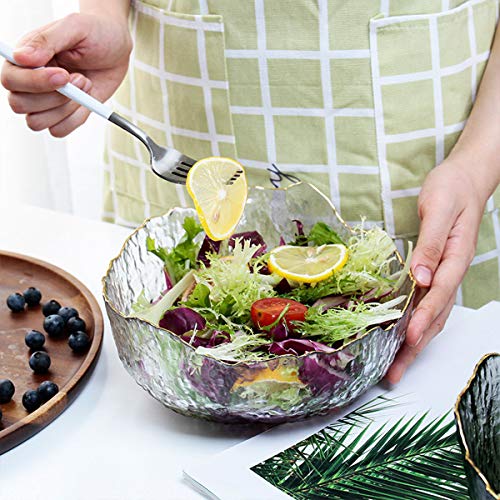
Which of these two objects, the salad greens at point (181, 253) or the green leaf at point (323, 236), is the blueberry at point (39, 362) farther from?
the green leaf at point (323, 236)

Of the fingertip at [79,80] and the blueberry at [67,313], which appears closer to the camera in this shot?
the blueberry at [67,313]

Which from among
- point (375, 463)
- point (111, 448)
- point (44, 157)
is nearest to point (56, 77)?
point (111, 448)

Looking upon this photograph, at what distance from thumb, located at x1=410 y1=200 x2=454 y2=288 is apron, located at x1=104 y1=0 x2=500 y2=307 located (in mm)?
187

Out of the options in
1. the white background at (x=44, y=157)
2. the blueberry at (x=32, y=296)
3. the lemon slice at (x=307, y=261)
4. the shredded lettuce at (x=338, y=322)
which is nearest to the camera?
the shredded lettuce at (x=338, y=322)

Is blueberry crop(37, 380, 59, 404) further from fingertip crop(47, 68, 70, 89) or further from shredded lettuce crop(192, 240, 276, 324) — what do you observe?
fingertip crop(47, 68, 70, 89)

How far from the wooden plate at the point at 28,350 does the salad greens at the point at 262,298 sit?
95mm

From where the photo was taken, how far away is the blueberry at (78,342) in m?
0.91

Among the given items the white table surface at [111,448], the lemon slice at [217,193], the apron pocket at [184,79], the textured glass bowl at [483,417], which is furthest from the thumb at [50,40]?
the textured glass bowl at [483,417]

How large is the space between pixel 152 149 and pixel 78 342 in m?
0.26

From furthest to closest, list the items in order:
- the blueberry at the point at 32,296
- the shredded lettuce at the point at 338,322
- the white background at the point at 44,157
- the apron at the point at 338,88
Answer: the white background at the point at 44,157, the apron at the point at 338,88, the blueberry at the point at 32,296, the shredded lettuce at the point at 338,322

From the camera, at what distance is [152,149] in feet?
3.35

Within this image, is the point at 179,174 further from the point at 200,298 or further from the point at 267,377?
the point at 267,377

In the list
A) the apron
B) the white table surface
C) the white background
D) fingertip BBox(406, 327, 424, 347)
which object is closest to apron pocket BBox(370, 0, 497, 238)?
the apron

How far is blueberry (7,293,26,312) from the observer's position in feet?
3.27
